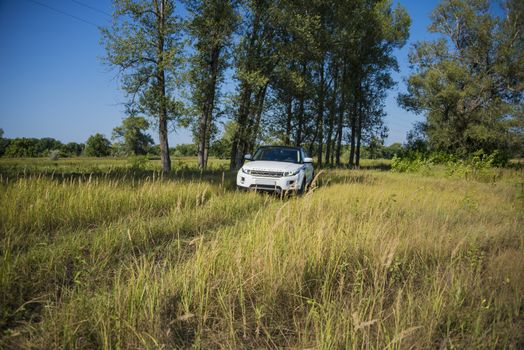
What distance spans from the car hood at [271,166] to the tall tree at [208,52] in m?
9.46

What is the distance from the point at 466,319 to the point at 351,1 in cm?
2378

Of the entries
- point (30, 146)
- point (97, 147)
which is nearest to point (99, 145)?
point (97, 147)

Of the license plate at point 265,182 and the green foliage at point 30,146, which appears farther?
the green foliage at point 30,146

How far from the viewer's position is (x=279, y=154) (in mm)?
10062

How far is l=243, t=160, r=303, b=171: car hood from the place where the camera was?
27.5 feet

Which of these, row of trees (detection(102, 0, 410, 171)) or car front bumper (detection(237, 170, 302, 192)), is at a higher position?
row of trees (detection(102, 0, 410, 171))

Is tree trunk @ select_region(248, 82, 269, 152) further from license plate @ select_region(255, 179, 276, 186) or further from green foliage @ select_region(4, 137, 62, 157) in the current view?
green foliage @ select_region(4, 137, 62, 157)

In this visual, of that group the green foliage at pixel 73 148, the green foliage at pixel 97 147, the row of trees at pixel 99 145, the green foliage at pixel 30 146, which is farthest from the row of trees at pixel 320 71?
the green foliage at pixel 73 148

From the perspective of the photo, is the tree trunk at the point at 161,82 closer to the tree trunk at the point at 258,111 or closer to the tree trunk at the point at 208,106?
the tree trunk at the point at 208,106

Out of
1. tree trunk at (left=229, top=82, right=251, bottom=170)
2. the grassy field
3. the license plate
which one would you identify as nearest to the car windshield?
the license plate

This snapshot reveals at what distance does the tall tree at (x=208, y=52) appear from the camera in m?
16.3

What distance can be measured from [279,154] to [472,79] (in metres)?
22.8

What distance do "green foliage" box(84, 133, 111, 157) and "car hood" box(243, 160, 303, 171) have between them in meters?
134

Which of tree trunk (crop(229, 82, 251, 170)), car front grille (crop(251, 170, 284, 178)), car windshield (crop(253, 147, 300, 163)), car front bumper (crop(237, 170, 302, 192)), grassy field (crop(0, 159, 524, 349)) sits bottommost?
grassy field (crop(0, 159, 524, 349))
